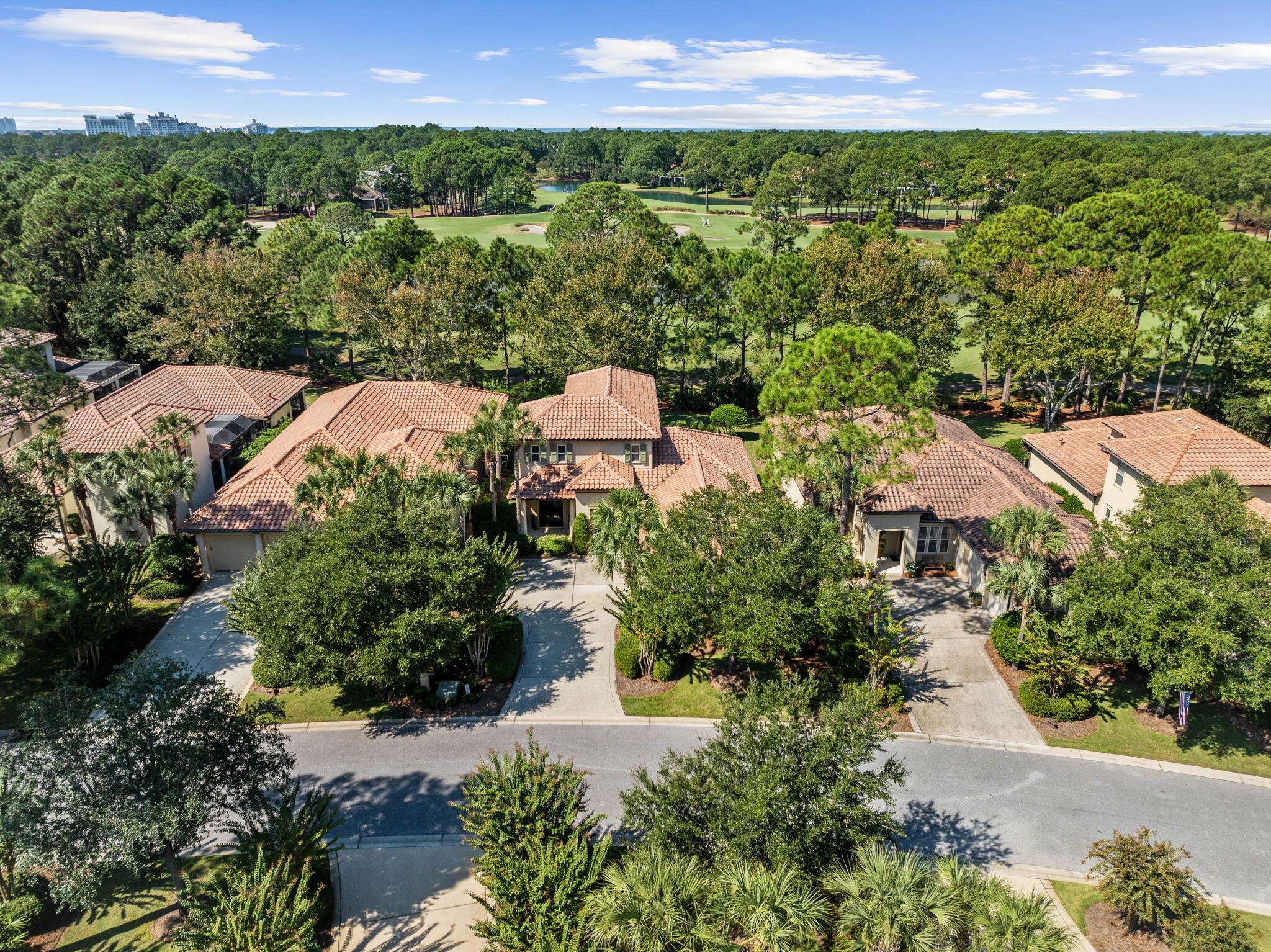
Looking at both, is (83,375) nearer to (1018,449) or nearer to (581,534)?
(581,534)

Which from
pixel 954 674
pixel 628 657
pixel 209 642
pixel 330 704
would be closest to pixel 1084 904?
pixel 954 674

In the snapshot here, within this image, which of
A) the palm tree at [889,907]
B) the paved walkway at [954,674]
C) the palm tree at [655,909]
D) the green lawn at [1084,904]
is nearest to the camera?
the palm tree at [889,907]

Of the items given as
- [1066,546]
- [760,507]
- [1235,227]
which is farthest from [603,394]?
[1235,227]

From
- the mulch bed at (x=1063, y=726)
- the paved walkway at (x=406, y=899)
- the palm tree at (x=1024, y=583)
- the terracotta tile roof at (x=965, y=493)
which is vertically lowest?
the paved walkway at (x=406, y=899)

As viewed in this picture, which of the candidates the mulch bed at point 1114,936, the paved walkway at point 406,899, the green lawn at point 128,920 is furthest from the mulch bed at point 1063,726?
the green lawn at point 128,920

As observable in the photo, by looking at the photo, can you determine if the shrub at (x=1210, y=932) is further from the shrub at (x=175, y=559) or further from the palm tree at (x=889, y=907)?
the shrub at (x=175, y=559)

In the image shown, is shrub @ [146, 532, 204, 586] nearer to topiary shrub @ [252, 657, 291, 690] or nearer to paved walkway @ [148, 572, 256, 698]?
paved walkway @ [148, 572, 256, 698]

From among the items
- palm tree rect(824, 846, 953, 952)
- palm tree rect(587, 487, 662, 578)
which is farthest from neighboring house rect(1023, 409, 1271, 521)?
palm tree rect(824, 846, 953, 952)
